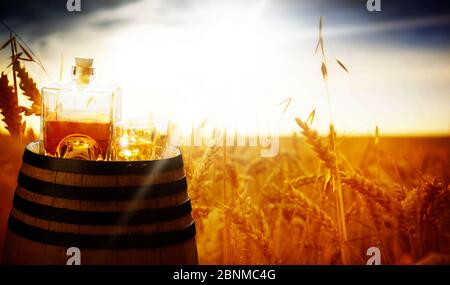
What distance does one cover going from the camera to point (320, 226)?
2.95 metres

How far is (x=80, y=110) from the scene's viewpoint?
8.04 feet

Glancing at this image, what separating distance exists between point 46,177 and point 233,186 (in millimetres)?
1189

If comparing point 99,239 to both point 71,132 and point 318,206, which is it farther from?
point 318,206

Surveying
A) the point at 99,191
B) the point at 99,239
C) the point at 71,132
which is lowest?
the point at 99,239

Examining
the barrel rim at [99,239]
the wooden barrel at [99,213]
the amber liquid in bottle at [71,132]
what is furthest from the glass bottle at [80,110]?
the barrel rim at [99,239]

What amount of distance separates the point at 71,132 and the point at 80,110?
155 millimetres

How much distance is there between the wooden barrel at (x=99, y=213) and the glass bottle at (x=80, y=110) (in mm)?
242

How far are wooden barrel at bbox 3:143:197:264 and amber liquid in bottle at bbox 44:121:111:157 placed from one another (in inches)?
8.3

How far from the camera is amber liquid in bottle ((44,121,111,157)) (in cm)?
233

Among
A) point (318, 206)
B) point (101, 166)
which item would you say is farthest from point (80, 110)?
point (318, 206)

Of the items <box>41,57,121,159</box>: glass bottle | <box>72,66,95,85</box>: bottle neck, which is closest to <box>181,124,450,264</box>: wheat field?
<box>41,57,121,159</box>: glass bottle

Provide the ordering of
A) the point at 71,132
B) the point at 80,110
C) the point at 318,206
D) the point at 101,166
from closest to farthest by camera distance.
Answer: the point at 101,166 → the point at 71,132 → the point at 80,110 → the point at 318,206
